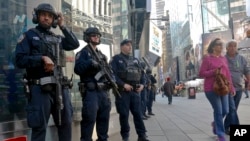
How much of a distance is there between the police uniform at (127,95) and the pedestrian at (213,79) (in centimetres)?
115

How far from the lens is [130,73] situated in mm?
5793

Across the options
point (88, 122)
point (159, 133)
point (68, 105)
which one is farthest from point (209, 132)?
point (68, 105)

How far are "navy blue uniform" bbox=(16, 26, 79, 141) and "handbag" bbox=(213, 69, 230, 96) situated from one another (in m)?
2.71

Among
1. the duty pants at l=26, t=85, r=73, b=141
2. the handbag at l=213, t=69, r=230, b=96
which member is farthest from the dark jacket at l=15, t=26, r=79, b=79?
the handbag at l=213, t=69, r=230, b=96

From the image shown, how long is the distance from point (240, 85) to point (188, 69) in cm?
9025

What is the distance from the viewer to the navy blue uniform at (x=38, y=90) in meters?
3.58

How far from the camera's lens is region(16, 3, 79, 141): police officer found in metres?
3.59

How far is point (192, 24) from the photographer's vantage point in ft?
305

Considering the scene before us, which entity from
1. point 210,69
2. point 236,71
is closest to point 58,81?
point 210,69

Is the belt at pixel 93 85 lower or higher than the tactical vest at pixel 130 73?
lower

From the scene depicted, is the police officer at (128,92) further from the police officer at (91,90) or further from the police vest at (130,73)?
the police officer at (91,90)

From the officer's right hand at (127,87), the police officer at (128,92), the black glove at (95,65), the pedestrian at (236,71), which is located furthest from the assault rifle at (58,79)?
the pedestrian at (236,71)

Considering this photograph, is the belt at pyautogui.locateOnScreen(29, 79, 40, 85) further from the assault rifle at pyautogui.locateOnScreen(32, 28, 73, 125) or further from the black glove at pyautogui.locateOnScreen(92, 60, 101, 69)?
the black glove at pyautogui.locateOnScreen(92, 60, 101, 69)

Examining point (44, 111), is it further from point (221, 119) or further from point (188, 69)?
point (188, 69)
